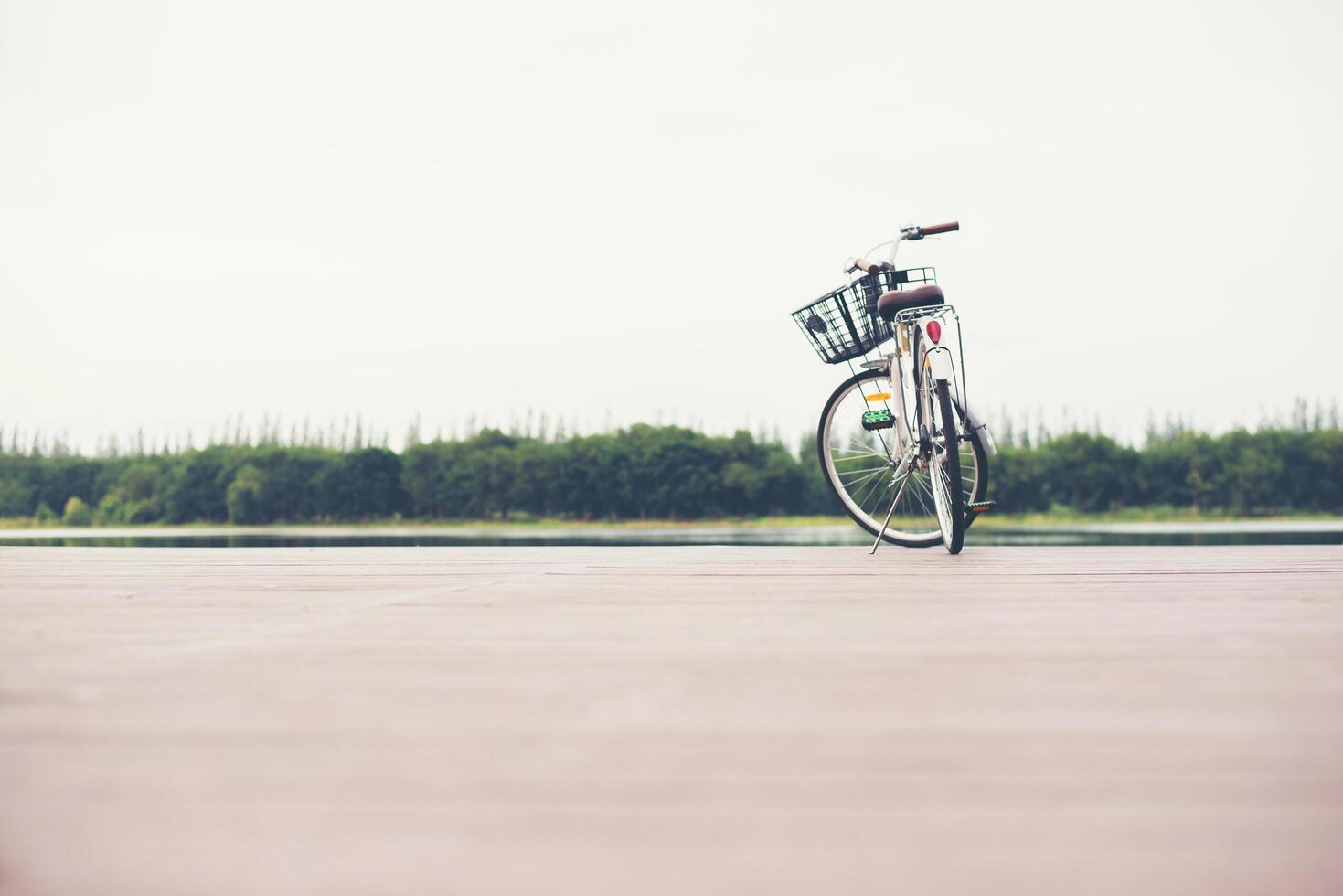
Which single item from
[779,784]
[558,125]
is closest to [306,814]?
[779,784]

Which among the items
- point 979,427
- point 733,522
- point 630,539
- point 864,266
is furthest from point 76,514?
point 979,427

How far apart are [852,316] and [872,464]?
963 millimetres

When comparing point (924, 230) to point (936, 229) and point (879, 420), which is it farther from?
point (879, 420)

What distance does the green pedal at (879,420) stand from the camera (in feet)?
14.5

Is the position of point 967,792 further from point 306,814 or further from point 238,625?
point 238,625

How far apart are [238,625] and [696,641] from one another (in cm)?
103

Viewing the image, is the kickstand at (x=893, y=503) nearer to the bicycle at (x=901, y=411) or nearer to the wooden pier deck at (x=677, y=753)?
the bicycle at (x=901, y=411)

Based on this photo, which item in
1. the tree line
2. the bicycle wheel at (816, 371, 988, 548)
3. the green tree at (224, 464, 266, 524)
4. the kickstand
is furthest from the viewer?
the green tree at (224, 464, 266, 524)

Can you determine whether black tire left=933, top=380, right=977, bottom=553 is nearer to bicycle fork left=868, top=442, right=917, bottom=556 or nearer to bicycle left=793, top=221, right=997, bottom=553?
bicycle left=793, top=221, right=997, bottom=553

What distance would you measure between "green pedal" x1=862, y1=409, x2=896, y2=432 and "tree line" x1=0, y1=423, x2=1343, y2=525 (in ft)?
187

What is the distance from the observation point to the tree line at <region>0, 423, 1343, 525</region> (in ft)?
200

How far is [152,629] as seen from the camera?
5.89 ft

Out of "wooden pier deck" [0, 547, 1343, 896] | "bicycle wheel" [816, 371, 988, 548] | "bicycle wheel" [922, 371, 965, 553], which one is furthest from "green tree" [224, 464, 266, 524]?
"wooden pier deck" [0, 547, 1343, 896]

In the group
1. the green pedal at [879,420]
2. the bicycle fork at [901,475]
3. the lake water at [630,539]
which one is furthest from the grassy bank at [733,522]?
the bicycle fork at [901,475]
